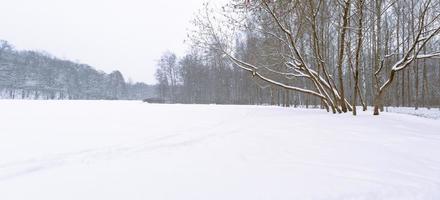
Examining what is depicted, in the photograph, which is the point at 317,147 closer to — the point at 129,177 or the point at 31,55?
the point at 129,177

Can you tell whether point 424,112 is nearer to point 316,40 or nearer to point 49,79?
point 316,40

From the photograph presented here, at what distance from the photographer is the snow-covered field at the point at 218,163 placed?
301 centimetres

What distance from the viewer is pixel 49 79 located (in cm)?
6600

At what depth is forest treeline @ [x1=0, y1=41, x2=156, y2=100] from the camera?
59812 mm

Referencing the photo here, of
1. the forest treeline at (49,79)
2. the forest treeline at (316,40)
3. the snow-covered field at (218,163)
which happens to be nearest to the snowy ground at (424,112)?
the forest treeline at (316,40)

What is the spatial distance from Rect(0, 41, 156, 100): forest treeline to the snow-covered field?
59.6m

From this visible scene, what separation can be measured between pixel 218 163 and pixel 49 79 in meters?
72.0

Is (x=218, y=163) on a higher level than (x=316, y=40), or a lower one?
lower

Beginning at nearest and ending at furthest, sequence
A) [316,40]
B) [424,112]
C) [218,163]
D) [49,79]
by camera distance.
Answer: [218,163] → [316,40] → [424,112] → [49,79]

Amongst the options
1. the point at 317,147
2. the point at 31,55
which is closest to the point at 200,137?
the point at 317,147

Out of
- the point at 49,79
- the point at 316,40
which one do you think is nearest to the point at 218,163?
the point at 316,40

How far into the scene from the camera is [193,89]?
179 ft

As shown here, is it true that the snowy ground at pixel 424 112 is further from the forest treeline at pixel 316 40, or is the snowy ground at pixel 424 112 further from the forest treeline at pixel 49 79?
the forest treeline at pixel 49 79

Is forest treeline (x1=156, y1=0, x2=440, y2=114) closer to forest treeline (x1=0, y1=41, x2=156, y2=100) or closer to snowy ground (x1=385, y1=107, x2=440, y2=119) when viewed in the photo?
snowy ground (x1=385, y1=107, x2=440, y2=119)
